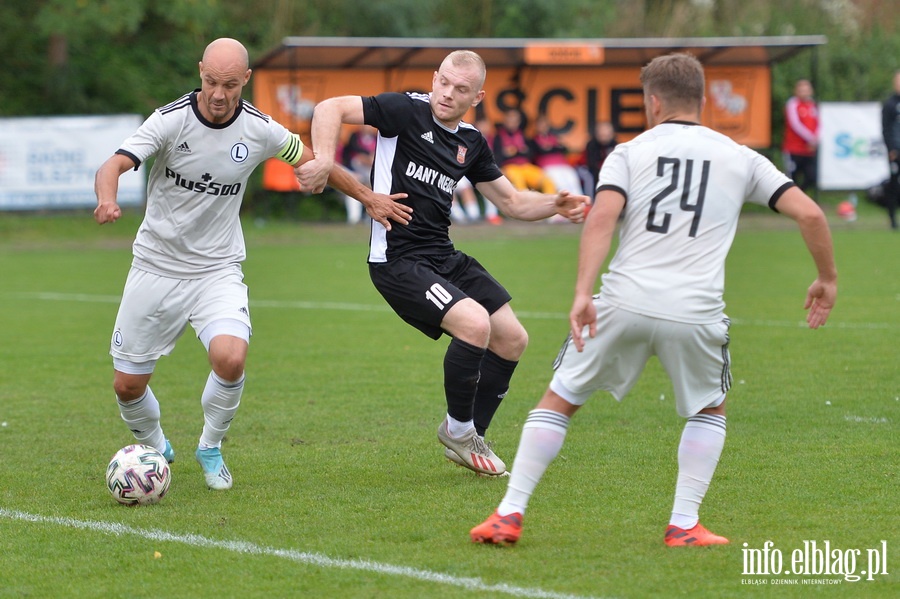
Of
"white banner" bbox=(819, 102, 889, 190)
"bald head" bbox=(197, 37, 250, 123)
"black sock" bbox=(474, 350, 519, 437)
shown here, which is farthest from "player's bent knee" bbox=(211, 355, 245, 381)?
"white banner" bbox=(819, 102, 889, 190)

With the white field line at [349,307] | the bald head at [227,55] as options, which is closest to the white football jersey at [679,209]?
the bald head at [227,55]

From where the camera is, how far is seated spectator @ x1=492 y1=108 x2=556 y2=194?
25.5 meters

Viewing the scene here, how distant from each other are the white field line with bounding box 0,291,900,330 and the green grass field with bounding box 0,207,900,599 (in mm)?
91

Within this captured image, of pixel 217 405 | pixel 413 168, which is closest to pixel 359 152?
pixel 413 168

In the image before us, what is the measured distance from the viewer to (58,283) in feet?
54.5

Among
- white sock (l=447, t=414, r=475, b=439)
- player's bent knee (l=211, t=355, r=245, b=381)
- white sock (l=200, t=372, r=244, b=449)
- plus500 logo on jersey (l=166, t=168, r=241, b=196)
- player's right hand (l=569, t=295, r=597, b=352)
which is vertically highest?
plus500 logo on jersey (l=166, t=168, r=241, b=196)

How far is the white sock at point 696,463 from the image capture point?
4871 millimetres

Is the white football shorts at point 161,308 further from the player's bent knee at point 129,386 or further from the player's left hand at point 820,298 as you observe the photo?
the player's left hand at point 820,298

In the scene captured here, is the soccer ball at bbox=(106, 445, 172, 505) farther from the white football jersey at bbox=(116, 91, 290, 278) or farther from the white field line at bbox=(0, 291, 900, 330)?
the white field line at bbox=(0, 291, 900, 330)

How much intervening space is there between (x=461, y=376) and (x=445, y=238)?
825mm

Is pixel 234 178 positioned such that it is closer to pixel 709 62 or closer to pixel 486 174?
pixel 486 174

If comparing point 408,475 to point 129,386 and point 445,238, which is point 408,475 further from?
A: point 129,386

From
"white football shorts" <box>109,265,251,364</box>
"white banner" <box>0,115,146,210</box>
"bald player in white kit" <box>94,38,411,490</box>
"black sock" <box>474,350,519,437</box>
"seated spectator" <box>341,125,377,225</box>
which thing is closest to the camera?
"bald player in white kit" <box>94,38,411,490</box>

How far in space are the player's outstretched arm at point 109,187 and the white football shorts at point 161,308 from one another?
0.67m
